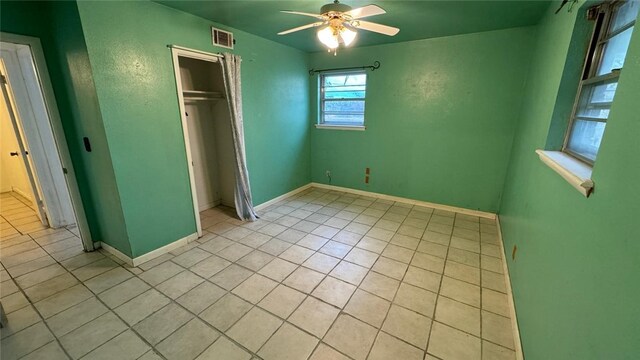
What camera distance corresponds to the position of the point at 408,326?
70.4 inches

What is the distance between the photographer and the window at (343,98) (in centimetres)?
418

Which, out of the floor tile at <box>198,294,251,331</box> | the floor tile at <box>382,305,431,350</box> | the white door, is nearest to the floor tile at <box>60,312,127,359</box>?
the floor tile at <box>198,294,251,331</box>

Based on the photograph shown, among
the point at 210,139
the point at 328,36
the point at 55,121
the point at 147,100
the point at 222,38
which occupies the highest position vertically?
the point at 222,38

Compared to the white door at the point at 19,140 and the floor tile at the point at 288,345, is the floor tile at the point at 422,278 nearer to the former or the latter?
the floor tile at the point at 288,345

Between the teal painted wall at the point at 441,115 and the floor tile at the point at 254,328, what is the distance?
9.74 ft

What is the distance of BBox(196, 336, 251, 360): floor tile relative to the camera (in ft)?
5.14

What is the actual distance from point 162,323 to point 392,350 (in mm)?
1627

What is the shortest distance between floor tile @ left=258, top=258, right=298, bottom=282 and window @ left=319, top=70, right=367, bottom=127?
2.74m

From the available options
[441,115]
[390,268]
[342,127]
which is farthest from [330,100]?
[390,268]

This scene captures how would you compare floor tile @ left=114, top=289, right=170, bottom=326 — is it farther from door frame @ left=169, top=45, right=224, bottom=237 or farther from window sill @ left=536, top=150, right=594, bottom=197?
window sill @ left=536, top=150, right=594, bottom=197

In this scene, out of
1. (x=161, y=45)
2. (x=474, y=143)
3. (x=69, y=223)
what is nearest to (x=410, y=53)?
(x=474, y=143)

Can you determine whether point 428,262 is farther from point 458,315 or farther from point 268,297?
point 268,297

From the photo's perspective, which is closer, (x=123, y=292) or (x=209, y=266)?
(x=123, y=292)

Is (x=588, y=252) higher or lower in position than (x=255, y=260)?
higher
